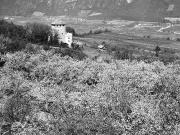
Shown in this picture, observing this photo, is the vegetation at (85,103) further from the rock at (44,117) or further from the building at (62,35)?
the building at (62,35)

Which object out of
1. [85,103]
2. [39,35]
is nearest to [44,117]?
[85,103]

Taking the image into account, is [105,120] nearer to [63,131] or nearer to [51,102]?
[63,131]

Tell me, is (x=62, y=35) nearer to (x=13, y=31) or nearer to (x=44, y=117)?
(x=13, y=31)

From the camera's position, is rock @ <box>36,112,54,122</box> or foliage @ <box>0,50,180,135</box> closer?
foliage @ <box>0,50,180,135</box>

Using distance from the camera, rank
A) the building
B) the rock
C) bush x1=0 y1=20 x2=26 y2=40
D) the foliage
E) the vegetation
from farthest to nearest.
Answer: the building → bush x1=0 y1=20 x2=26 y2=40 → the rock → the vegetation → the foliage

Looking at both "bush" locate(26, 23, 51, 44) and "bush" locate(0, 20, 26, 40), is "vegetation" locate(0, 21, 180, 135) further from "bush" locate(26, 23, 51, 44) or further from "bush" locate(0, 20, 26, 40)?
"bush" locate(0, 20, 26, 40)

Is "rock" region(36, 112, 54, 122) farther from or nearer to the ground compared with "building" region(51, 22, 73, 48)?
nearer to the ground

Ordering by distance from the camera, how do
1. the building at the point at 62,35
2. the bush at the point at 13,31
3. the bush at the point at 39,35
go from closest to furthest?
1. the bush at the point at 13,31
2. the bush at the point at 39,35
3. the building at the point at 62,35

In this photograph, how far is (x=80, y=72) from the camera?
110 metres

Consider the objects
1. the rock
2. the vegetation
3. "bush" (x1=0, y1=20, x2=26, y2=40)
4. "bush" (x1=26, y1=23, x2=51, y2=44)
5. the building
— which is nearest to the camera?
the vegetation

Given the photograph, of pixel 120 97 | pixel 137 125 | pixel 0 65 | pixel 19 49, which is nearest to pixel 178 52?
pixel 19 49

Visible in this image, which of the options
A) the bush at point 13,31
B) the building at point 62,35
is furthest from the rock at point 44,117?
the building at point 62,35

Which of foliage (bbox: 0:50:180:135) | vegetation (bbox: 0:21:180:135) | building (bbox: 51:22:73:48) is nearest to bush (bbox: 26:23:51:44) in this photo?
building (bbox: 51:22:73:48)

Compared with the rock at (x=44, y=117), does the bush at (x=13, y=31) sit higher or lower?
higher
